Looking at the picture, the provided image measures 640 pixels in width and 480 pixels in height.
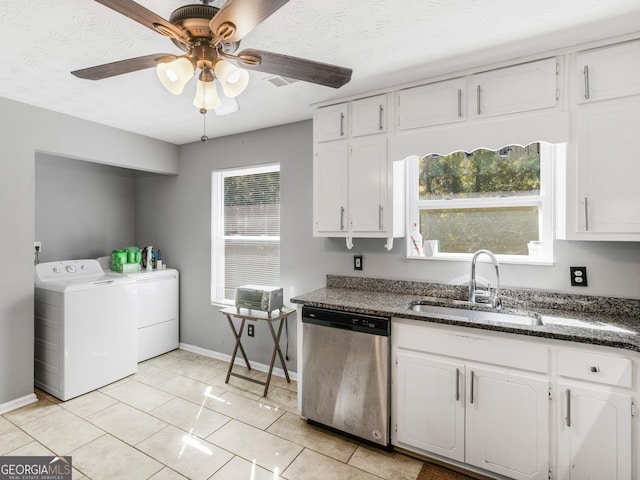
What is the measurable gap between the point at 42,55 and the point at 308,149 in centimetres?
192

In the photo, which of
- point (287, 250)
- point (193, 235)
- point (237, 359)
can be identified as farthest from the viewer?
Result: point (193, 235)

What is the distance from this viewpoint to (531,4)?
156 cm

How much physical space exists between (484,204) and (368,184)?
87 centimetres

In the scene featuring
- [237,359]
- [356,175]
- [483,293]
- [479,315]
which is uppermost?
[356,175]

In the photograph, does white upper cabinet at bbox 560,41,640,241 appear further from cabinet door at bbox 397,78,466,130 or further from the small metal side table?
the small metal side table

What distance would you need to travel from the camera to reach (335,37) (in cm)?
181

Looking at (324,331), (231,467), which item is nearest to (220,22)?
(324,331)

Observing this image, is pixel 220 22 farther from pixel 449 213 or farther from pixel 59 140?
pixel 59 140

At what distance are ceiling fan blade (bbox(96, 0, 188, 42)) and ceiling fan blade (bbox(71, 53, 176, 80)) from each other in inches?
4.6

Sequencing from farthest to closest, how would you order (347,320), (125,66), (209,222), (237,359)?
(209,222) → (237,359) → (347,320) → (125,66)

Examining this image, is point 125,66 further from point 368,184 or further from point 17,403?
point 17,403

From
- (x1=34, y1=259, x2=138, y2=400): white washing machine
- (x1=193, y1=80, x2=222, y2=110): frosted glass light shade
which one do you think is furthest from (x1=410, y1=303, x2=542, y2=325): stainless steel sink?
(x1=34, y1=259, x2=138, y2=400): white washing machine

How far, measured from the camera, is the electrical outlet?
211 centimetres

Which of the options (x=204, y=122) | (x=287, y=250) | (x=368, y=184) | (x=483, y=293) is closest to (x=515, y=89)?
(x=368, y=184)
